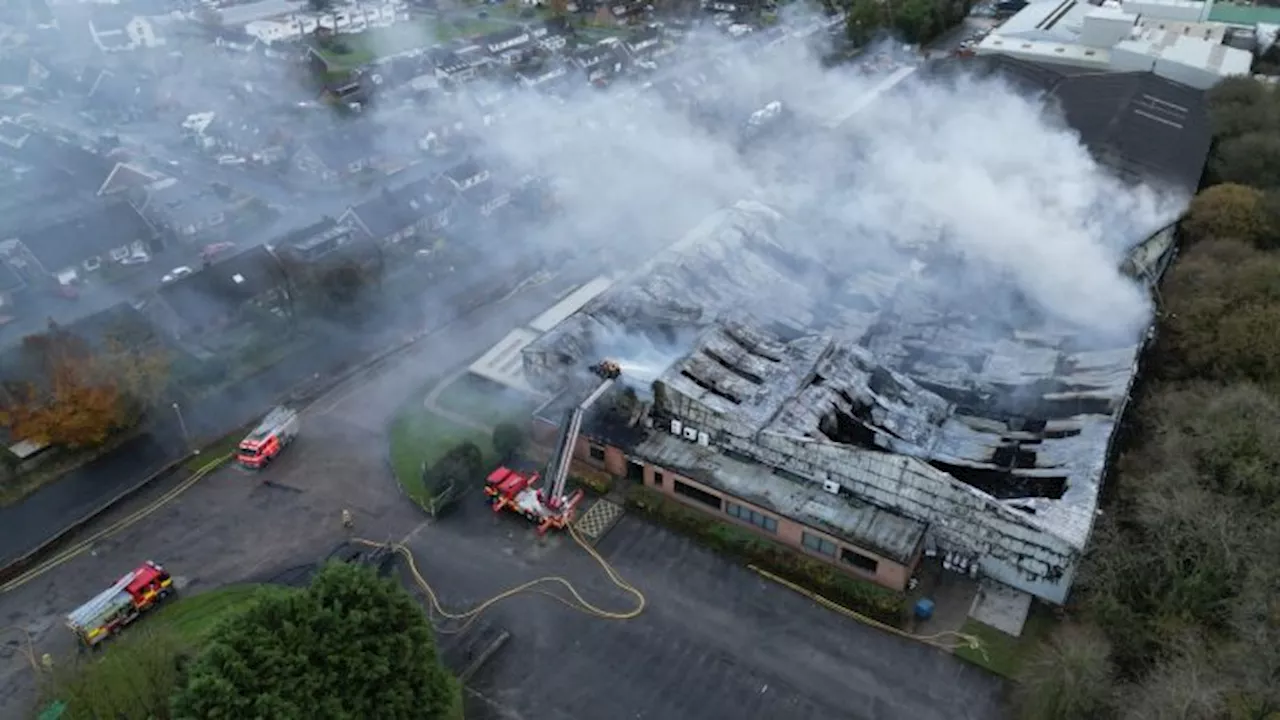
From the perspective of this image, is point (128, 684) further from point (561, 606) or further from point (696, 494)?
point (696, 494)

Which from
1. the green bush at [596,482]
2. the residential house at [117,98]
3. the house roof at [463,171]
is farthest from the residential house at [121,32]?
the green bush at [596,482]

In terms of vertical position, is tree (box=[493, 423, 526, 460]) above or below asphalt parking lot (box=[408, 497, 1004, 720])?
above

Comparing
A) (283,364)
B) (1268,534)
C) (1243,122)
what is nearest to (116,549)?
(283,364)

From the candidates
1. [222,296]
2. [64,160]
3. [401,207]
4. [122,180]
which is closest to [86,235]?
[122,180]

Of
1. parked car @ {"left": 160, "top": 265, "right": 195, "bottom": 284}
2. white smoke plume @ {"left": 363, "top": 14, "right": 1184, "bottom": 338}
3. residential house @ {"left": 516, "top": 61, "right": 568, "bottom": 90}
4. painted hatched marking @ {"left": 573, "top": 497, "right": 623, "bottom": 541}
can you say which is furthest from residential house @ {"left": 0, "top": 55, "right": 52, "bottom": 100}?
painted hatched marking @ {"left": 573, "top": 497, "right": 623, "bottom": 541}

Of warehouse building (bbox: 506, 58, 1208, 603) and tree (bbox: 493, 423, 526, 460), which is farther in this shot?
tree (bbox: 493, 423, 526, 460)

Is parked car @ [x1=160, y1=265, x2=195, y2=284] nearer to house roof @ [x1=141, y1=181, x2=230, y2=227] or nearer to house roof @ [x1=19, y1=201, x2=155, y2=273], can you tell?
house roof @ [x1=19, y1=201, x2=155, y2=273]

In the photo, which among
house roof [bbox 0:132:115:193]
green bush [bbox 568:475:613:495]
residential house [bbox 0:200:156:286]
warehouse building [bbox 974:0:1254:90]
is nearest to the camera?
green bush [bbox 568:475:613:495]
